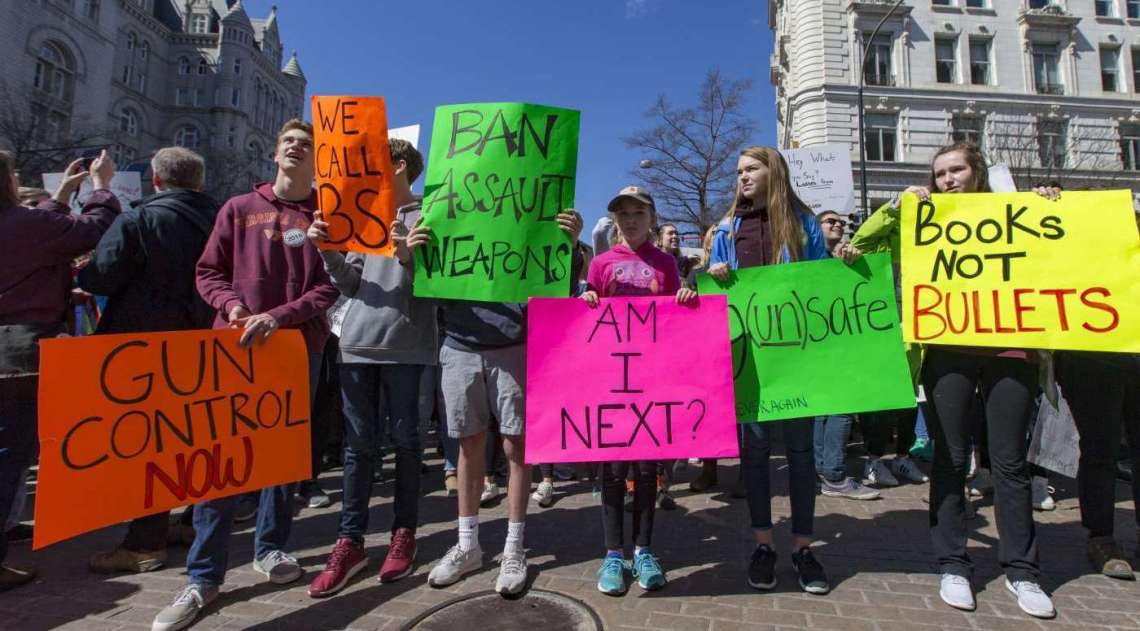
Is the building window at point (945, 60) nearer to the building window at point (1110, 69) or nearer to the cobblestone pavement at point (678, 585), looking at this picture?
the building window at point (1110, 69)

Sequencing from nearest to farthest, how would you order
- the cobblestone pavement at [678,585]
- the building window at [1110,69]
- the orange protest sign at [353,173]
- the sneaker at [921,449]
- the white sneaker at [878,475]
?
the cobblestone pavement at [678,585] → the orange protest sign at [353,173] → the white sneaker at [878,475] → the sneaker at [921,449] → the building window at [1110,69]

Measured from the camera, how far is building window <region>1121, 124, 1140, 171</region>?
27.7 metres

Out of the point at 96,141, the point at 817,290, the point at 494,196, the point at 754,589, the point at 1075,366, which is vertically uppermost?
the point at 96,141

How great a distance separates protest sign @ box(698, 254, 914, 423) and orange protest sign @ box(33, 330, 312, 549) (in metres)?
2.24

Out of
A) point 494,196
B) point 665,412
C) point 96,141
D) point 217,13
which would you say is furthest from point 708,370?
point 217,13

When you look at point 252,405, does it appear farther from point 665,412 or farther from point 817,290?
point 817,290

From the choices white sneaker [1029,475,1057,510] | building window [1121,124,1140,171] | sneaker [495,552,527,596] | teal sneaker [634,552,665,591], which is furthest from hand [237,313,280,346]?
building window [1121,124,1140,171]

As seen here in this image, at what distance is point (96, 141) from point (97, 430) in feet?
167

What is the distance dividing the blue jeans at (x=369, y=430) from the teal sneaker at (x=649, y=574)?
1296 millimetres

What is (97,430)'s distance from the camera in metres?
2.36

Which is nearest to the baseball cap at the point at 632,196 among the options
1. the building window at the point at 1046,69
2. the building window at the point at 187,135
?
the building window at the point at 1046,69

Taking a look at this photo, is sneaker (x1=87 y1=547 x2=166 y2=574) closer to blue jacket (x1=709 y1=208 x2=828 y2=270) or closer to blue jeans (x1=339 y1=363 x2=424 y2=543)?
blue jeans (x1=339 y1=363 x2=424 y2=543)

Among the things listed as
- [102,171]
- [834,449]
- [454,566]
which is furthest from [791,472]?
[102,171]

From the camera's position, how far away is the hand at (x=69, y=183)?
3.38m
